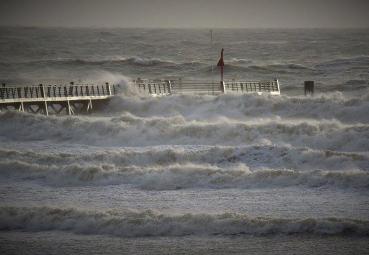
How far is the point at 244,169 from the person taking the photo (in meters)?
21.8

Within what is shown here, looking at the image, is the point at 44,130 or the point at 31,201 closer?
the point at 31,201

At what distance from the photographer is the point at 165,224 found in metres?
16.2

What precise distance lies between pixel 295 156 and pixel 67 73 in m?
52.5

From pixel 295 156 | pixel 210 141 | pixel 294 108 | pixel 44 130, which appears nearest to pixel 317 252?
pixel 295 156

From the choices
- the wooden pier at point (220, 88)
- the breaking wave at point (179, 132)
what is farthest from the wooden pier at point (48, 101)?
the wooden pier at point (220, 88)

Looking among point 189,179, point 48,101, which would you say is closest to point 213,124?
point 48,101

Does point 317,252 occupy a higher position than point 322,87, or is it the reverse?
point 317,252

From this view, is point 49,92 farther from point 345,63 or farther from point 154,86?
point 345,63

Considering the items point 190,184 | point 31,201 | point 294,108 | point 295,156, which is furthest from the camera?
point 294,108

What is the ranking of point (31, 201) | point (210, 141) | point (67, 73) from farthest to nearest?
point (67, 73) < point (210, 141) < point (31, 201)

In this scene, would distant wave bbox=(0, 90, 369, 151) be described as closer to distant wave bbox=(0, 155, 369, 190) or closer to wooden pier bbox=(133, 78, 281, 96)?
wooden pier bbox=(133, 78, 281, 96)

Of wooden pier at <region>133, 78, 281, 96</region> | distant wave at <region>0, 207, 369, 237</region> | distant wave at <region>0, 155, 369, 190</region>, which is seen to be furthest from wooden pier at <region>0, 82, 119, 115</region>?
distant wave at <region>0, 207, 369, 237</region>

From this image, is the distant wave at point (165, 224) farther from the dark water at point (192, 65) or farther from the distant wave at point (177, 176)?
the dark water at point (192, 65)

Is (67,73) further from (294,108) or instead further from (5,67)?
(294,108)
